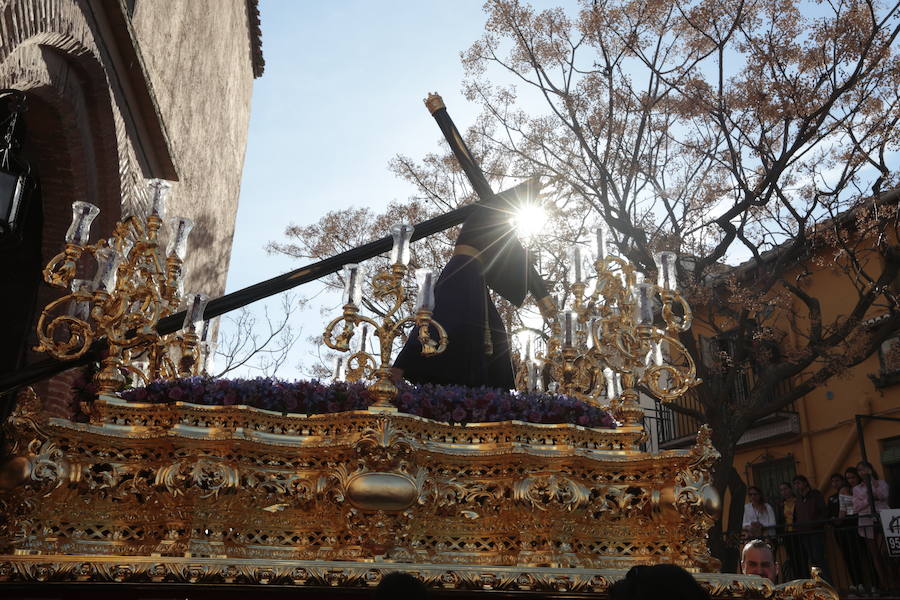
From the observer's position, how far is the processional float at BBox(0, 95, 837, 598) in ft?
10.6

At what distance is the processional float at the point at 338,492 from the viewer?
3.24 m

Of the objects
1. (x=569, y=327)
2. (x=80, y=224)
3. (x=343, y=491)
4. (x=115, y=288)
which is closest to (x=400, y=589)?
(x=343, y=491)

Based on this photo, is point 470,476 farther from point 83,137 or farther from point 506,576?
point 83,137

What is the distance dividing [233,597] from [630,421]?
2283 mm

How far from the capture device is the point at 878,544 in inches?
392

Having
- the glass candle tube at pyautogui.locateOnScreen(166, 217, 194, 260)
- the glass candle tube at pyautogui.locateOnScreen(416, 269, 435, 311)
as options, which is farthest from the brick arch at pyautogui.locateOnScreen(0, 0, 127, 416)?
the glass candle tube at pyautogui.locateOnScreen(416, 269, 435, 311)

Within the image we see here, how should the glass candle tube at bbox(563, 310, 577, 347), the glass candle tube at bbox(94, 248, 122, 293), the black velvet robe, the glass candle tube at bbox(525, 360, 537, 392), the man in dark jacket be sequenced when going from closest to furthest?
the glass candle tube at bbox(94, 248, 122, 293)
the glass candle tube at bbox(563, 310, 577, 347)
the black velvet robe
the glass candle tube at bbox(525, 360, 537, 392)
the man in dark jacket

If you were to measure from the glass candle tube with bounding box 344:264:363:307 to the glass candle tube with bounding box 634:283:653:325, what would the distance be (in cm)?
167

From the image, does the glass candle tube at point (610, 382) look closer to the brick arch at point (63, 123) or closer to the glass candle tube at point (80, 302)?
the glass candle tube at point (80, 302)

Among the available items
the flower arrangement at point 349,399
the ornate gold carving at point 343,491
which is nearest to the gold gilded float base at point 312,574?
the ornate gold carving at point 343,491

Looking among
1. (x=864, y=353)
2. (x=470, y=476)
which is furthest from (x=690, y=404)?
(x=470, y=476)

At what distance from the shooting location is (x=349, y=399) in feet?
13.0

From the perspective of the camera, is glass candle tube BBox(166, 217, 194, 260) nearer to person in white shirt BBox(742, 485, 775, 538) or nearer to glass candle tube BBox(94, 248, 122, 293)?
glass candle tube BBox(94, 248, 122, 293)

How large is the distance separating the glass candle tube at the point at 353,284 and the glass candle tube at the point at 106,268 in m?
1.25
